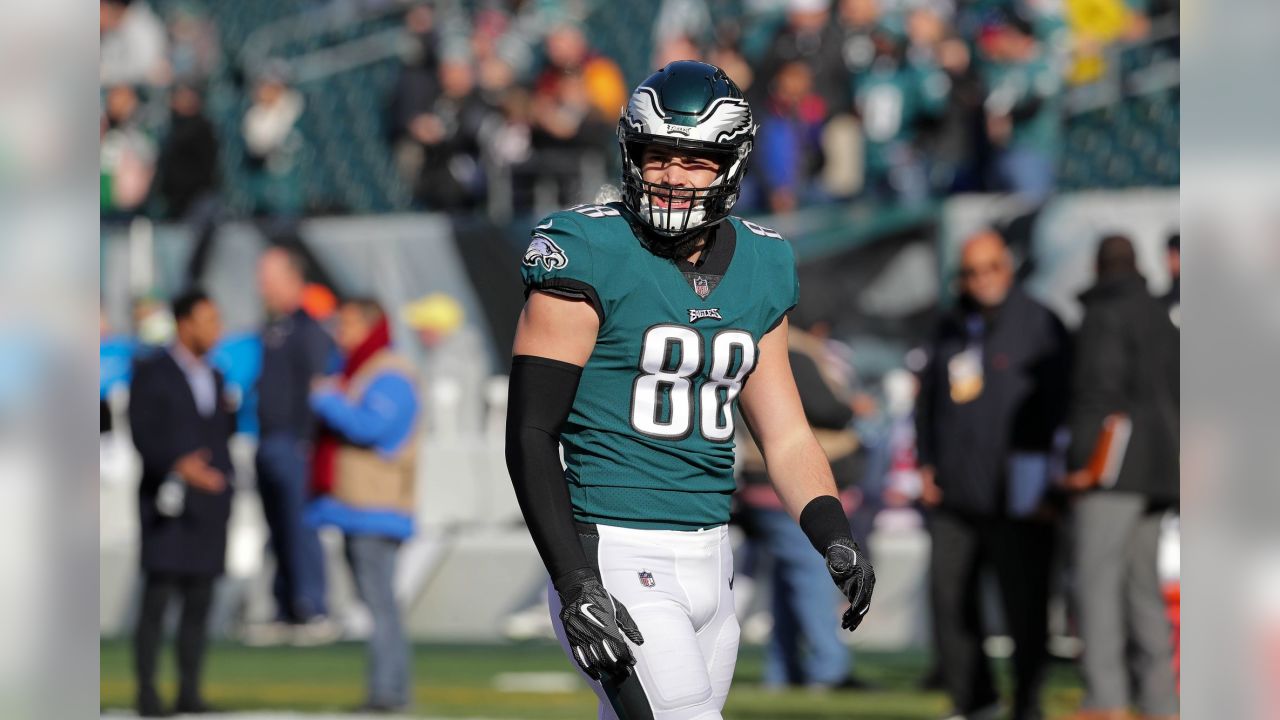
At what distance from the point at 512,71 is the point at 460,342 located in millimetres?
3396

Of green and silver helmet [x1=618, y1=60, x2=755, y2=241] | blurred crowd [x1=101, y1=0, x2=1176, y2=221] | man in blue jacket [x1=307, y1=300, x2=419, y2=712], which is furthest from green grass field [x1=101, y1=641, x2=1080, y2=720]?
green and silver helmet [x1=618, y1=60, x2=755, y2=241]

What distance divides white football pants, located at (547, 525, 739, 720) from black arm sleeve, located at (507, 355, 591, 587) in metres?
0.12

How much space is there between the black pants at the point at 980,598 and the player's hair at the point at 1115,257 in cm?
107

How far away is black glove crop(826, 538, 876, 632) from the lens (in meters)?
3.54

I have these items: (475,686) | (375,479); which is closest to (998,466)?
(375,479)

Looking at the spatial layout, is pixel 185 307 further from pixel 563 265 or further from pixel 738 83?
pixel 738 83

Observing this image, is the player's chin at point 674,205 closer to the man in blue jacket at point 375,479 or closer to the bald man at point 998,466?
the bald man at point 998,466

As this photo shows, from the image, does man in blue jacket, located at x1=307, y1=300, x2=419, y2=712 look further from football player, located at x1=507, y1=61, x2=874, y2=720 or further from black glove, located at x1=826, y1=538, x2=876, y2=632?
black glove, located at x1=826, y1=538, x2=876, y2=632

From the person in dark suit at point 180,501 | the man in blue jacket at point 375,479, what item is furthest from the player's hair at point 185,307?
the man in blue jacket at point 375,479

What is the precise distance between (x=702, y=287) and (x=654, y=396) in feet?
0.79

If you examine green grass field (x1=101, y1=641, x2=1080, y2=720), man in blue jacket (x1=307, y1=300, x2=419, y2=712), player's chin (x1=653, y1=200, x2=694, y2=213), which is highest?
player's chin (x1=653, y1=200, x2=694, y2=213)

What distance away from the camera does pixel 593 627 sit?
10.8ft

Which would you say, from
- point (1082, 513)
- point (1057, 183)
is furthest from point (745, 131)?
point (1057, 183)
